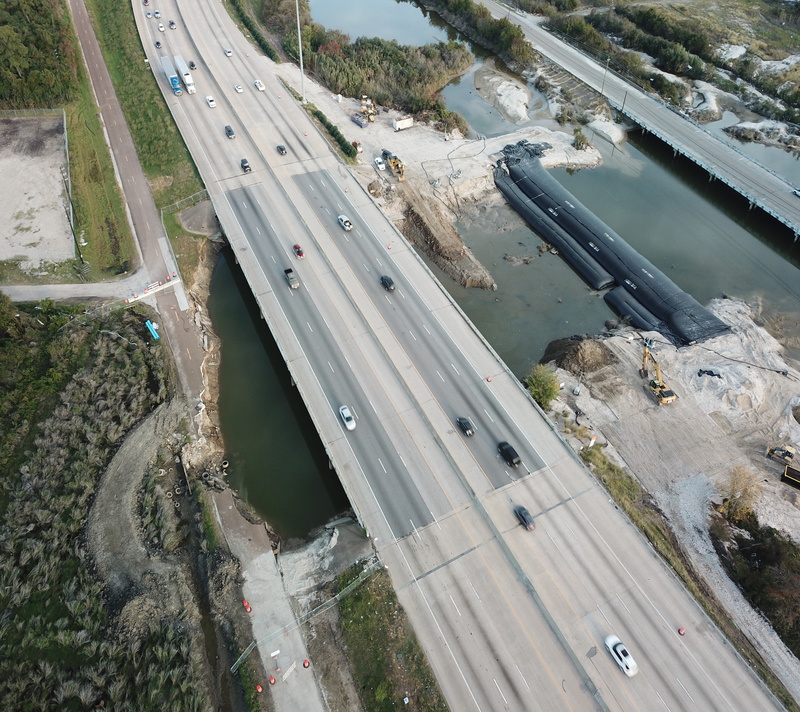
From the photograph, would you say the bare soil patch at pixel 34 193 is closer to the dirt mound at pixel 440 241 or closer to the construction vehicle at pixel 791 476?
the dirt mound at pixel 440 241

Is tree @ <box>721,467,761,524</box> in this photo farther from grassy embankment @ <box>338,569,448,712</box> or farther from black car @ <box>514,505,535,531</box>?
grassy embankment @ <box>338,569,448,712</box>

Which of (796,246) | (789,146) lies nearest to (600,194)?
(796,246)

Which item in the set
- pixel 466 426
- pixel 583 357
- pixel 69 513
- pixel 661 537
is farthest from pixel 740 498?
pixel 69 513

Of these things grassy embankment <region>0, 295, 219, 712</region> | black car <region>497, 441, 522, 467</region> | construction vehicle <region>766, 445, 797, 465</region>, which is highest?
black car <region>497, 441, 522, 467</region>

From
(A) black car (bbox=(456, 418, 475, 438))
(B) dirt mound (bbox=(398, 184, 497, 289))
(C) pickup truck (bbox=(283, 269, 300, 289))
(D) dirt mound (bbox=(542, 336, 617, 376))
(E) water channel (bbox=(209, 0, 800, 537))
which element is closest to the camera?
(A) black car (bbox=(456, 418, 475, 438))

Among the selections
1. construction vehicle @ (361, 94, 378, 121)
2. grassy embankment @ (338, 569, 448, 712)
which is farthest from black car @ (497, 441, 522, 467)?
construction vehicle @ (361, 94, 378, 121)

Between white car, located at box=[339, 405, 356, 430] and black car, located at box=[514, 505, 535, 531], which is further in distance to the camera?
white car, located at box=[339, 405, 356, 430]
